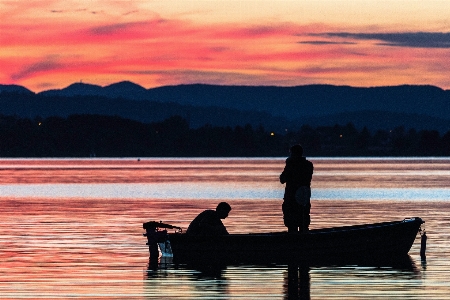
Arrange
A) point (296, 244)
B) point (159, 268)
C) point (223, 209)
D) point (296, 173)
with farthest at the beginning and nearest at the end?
point (296, 244) < point (296, 173) < point (223, 209) < point (159, 268)

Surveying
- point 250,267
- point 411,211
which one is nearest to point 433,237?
point 250,267

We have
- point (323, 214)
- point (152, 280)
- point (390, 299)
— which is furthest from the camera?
point (323, 214)

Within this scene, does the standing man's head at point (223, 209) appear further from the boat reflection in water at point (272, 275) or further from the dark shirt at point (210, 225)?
the boat reflection in water at point (272, 275)

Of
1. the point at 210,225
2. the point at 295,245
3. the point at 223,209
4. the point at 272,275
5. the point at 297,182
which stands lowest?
the point at 272,275

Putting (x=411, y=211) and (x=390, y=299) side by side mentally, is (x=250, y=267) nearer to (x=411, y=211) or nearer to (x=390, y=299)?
(x=390, y=299)

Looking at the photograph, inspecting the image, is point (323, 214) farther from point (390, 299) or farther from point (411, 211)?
point (390, 299)

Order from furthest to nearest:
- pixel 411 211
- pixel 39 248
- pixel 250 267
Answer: pixel 411 211
pixel 39 248
pixel 250 267

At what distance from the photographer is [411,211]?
47.8 m

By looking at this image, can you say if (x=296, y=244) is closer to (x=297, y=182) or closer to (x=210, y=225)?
(x=297, y=182)

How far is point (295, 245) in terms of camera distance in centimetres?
2511

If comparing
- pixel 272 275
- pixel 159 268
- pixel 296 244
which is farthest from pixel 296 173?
pixel 159 268

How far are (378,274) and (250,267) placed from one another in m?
3.15

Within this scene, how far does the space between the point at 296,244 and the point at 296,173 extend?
5.54 ft

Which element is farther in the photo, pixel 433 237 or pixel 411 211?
pixel 411 211
